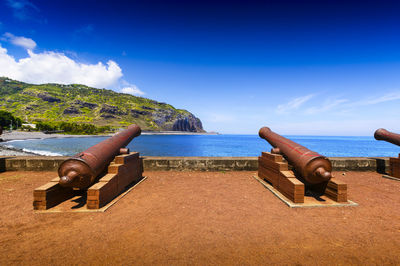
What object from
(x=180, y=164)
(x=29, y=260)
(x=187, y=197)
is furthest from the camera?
(x=180, y=164)

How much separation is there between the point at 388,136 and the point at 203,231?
7.55m

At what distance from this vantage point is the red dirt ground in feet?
7.82

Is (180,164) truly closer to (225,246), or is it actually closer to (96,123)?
(225,246)

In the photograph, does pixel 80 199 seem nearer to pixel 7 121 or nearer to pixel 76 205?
pixel 76 205

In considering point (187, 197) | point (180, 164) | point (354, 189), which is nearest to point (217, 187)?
point (187, 197)

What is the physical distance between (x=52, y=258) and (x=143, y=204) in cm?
186

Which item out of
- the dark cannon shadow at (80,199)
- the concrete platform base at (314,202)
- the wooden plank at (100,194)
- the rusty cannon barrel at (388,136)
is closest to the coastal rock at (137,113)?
the dark cannon shadow at (80,199)

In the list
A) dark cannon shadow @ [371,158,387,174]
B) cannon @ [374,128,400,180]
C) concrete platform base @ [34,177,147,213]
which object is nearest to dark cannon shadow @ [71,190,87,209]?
concrete platform base @ [34,177,147,213]

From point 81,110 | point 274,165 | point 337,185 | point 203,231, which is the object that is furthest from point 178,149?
point 81,110

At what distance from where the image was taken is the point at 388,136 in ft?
21.5

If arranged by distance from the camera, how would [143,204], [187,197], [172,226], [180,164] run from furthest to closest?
[180,164] < [187,197] < [143,204] < [172,226]

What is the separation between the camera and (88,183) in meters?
3.97

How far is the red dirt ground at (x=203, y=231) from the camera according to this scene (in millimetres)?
2385

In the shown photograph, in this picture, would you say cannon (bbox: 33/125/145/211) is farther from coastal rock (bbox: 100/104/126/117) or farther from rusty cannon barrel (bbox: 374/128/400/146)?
coastal rock (bbox: 100/104/126/117)
